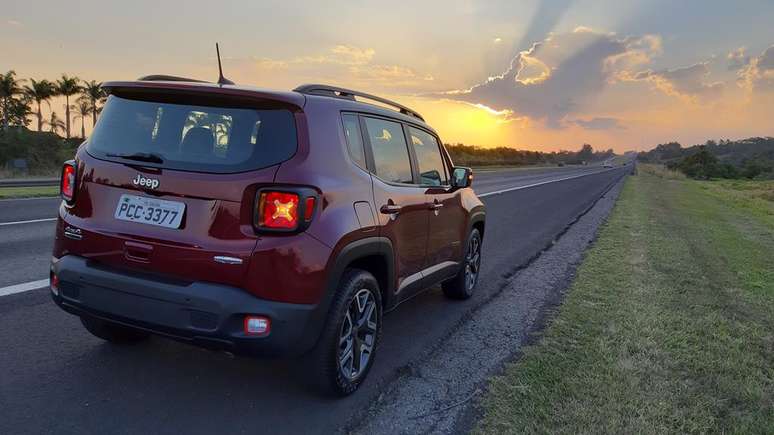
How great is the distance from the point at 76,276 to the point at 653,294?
5.94 m

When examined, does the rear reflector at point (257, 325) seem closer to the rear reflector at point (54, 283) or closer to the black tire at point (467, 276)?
the rear reflector at point (54, 283)

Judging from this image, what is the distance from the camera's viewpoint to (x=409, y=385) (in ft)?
12.7

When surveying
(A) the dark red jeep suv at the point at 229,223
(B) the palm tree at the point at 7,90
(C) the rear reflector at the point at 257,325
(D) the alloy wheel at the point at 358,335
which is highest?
(B) the palm tree at the point at 7,90

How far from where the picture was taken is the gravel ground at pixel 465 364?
3.38 metres

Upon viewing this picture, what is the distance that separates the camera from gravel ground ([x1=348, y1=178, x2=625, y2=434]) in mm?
3375

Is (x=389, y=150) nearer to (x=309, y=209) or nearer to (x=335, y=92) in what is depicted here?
(x=335, y=92)

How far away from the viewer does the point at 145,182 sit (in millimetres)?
3203

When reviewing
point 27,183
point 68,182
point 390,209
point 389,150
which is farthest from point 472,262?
point 27,183

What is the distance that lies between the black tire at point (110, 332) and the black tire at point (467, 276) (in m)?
3.15

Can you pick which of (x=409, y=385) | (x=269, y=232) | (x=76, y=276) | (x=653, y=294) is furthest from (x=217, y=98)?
(x=653, y=294)

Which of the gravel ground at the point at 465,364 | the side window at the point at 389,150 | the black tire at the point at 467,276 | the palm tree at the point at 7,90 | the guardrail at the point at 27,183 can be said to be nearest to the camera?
the gravel ground at the point at 465,364

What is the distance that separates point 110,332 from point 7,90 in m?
54.5

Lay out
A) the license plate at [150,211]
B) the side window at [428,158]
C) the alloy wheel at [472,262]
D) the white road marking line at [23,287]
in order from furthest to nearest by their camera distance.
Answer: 1. the alloy wheel at [472,262]
2. the white road marking line at [23,287]
3. the side window at [428,158]
4. the license plate at [150,211]

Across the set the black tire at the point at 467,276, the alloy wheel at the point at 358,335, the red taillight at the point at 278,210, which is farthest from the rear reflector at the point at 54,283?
the black tire at the point at 467,276
